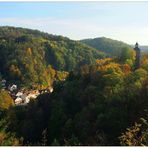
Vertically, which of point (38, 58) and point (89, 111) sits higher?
point (89, 111)

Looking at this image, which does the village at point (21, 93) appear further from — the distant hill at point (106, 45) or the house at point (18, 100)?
the distant hill at point (106, 45)

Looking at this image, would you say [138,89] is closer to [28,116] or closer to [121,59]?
[28,116]

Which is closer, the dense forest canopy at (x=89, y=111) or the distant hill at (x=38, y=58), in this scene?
the dense forest canopy at (x=89, y=111)

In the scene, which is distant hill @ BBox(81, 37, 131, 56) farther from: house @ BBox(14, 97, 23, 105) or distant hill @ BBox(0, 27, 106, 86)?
house @ BBox(14, 97, 23, 105)

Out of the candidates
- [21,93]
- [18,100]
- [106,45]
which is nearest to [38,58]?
[21,93]

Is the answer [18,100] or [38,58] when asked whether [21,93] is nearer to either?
[18,100]

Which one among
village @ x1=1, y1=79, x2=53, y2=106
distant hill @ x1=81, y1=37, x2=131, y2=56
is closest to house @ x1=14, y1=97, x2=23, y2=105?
village @ x1=1, y1=79, x2=53, y2=106

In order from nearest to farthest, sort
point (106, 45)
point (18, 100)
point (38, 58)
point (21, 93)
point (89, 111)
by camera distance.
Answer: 1. point (89, 111)
2. point (18, 100)
3. point (21, 93)
4. point (38, 58)
5. point (106, 45)

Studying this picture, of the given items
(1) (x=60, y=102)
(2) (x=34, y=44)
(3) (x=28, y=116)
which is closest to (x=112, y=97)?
(1) (x=60, y=102)

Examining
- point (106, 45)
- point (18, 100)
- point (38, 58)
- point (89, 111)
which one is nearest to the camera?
point (89, 111)

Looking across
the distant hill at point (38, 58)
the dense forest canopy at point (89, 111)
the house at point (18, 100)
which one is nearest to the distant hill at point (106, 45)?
the distant hill at point (38, 58)

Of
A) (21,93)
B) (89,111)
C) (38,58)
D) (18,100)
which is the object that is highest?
(89,111)
